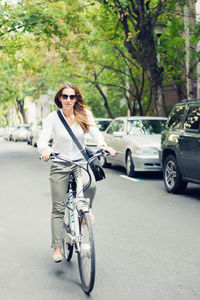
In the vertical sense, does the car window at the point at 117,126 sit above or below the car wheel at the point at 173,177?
above

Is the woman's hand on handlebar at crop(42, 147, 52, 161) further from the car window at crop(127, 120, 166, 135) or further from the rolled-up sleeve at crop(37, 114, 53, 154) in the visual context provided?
the car window at crop(127, 120, 166, 135)

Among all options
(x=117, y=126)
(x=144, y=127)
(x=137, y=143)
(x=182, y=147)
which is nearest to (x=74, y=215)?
(x=182, y=147)

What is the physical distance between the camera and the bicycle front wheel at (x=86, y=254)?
13.7ft

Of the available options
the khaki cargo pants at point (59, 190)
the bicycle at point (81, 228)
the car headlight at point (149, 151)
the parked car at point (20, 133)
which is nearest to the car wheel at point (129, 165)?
the car headlight at point (149, 151)

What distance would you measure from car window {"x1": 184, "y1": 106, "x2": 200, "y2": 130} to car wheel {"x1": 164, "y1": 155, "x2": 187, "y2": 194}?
773mm

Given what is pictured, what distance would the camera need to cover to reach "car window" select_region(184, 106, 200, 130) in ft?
31.0

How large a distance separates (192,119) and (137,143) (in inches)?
148

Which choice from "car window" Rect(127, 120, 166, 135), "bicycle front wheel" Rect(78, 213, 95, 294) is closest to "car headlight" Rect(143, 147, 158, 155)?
"car window" Rect(127, 120, 166, 135)

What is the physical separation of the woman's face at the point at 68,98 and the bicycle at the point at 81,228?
510 millimetres

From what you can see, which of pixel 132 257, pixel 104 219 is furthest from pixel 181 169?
Answer: pixel 132 257

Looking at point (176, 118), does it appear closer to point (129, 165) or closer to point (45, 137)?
point (129, 165)

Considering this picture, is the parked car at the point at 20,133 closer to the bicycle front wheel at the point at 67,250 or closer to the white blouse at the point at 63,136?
the bicycle front wheel at the point at 67,250

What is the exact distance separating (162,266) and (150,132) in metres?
9.51

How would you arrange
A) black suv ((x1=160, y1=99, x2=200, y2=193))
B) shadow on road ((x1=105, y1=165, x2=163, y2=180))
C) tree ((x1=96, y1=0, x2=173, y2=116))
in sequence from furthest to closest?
tree ((x1=96, y1=0, x2=173, y2=116)) → shadow on road ((x1=105, y1=165, x2=163, y2=180)) → black suv ((x1=160, y1=99, x2=200, y2=193))
